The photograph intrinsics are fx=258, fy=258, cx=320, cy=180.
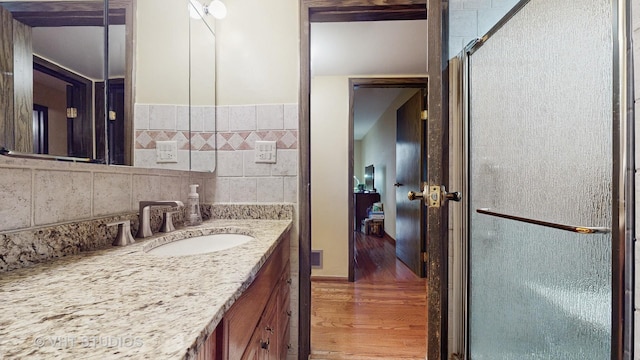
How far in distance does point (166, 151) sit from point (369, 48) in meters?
1.70

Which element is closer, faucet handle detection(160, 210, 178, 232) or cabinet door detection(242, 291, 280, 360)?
cabinet door detection(242, 291, 280, 360)

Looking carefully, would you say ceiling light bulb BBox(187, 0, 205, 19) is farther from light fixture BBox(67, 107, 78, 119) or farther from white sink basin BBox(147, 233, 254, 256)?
white sink basin BBox(147, 233, 254, 256)

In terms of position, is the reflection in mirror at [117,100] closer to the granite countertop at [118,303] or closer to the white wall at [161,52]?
the white wall at [161,52]

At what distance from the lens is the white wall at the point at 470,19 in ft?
4.07

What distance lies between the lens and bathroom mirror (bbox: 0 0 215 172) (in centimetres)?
69

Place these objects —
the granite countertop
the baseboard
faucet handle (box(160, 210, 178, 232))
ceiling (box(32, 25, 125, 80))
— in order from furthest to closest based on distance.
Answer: the baseboard → faucet handle (box(160, 210, 178, 232)) → ceiling (box(32, 25, 125, 80)) → the granite countertop

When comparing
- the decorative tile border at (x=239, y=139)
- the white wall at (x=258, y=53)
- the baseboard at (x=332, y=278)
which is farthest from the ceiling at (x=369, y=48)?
the baseboard at (x=332, y=278)

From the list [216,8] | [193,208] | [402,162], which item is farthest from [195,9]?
[402,162]

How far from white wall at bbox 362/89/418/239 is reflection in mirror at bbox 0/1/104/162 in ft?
10.3

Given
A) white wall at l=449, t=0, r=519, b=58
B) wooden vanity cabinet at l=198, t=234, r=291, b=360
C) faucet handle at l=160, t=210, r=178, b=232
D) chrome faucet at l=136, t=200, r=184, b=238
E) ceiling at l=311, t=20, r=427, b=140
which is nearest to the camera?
wooden vanity cabinet at l=198, t=234, r=291, b=360

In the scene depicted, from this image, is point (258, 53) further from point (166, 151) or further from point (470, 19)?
point (470, 19)

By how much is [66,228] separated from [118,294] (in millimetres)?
401

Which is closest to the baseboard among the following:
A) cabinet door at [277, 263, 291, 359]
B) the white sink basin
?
cabinet door at [277, 263, 291, 359]

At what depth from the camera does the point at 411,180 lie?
281 cm
